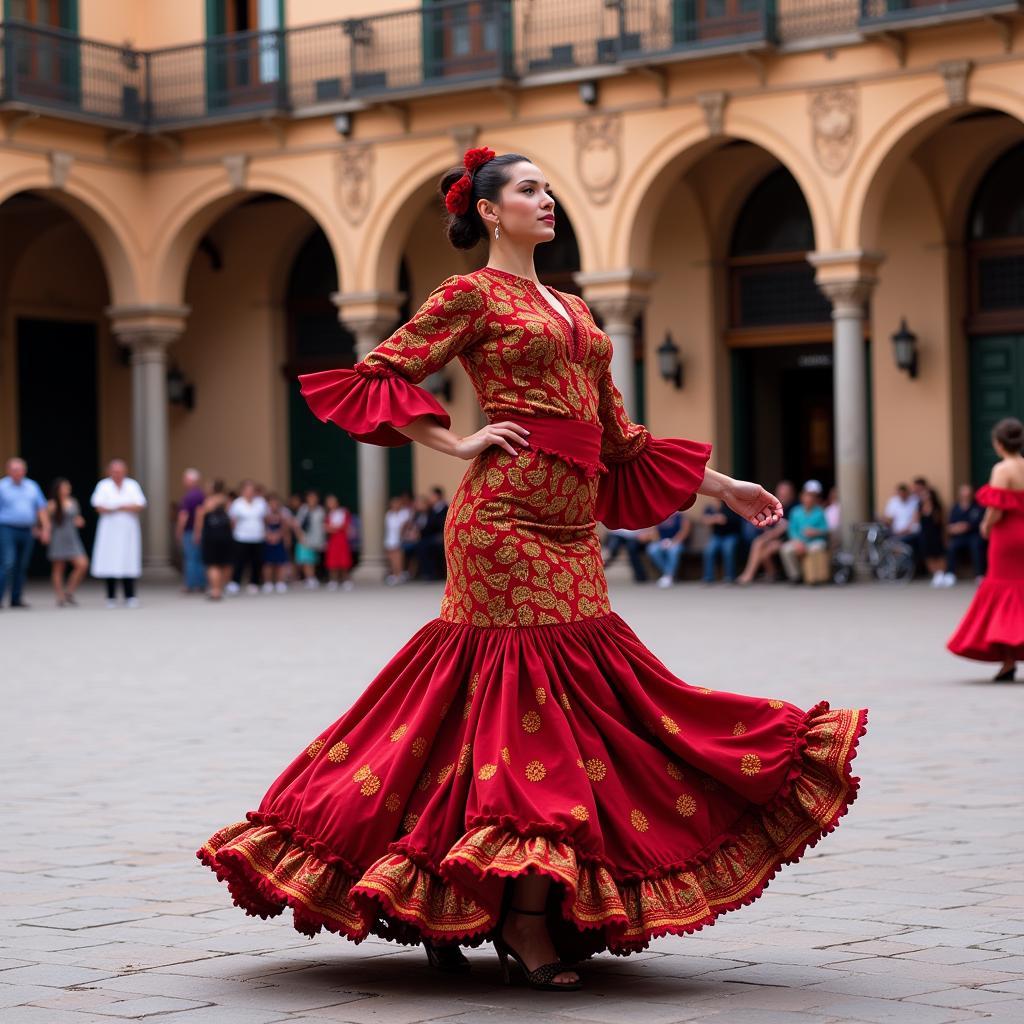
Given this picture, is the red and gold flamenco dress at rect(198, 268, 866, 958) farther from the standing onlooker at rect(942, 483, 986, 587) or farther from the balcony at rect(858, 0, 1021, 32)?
the standing onlooker at rect(942, 483, 986, 587)

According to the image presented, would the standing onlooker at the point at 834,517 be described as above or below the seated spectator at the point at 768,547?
above

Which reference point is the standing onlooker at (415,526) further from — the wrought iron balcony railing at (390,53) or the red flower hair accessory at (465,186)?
the red flower hair accessory at (465,186)

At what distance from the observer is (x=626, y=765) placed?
4.43 meters

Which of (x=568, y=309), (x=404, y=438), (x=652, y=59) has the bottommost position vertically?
(x=404, y=438)

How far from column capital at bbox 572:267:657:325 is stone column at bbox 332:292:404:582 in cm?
302

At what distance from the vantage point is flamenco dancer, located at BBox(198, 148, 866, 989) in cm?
423

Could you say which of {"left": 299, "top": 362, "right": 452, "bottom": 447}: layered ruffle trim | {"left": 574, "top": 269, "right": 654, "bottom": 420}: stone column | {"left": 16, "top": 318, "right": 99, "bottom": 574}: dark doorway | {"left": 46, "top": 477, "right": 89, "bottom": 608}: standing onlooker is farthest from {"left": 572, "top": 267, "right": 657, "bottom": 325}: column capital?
{"left": 299, "top": 362, "right": 452, "bottom": 447}: layered ruffle trim

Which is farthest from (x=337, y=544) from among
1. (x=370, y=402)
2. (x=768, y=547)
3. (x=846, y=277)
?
(x=370, y=402)

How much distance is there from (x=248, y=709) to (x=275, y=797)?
620cm

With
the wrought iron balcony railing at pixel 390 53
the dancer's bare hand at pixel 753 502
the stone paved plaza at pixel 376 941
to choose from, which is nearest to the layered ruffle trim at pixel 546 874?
the stone paved plaza at pixel 376 941

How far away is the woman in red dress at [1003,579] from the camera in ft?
37.7

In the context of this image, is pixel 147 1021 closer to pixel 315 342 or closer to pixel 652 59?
pixel 652 59

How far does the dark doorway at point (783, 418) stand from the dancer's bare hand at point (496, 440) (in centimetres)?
2270

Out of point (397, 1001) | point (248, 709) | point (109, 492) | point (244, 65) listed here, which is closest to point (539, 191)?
point (397, 1001)
